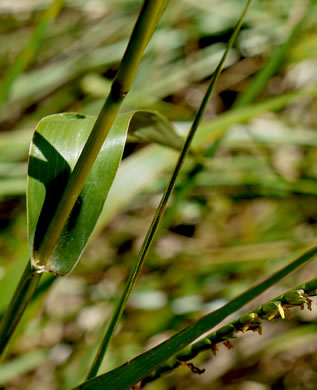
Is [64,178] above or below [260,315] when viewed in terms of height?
above

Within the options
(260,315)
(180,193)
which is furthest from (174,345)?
(180,193)

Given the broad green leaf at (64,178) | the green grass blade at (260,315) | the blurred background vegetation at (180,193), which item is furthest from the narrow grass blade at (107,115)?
the blurred background vegetation at (180,193)

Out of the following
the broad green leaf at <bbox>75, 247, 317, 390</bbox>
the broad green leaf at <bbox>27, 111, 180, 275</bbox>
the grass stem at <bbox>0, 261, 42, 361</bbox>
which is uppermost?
the broad green leaf at <bbox>27, 111, 180, 275</bbox>

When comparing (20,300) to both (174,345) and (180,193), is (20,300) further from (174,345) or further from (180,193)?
(180,193)

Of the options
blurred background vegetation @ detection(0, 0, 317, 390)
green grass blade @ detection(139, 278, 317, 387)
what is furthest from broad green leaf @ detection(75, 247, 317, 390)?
blurred background vegetation @ detection(0, 0, 317, 390)

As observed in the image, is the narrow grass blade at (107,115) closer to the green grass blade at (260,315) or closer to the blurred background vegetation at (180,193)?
the green grass blade at (260,315)

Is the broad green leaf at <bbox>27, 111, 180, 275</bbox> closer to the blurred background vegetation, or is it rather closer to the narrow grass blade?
the narrow grass blade
